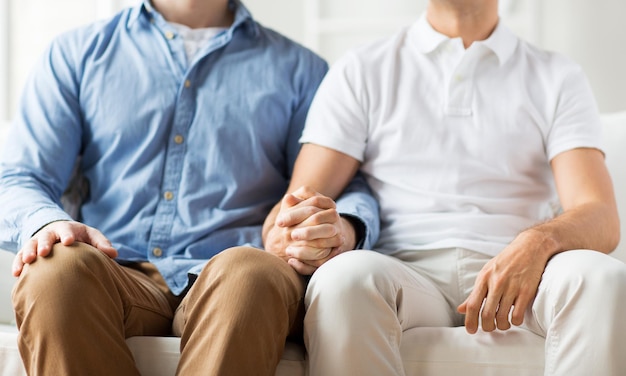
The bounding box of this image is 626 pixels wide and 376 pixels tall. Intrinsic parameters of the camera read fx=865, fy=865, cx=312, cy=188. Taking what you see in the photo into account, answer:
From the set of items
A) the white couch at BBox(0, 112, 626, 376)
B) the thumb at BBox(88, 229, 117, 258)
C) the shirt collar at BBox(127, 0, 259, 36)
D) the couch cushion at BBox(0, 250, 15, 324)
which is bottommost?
the couch cushion at BBox(0, 250, 15, 324)

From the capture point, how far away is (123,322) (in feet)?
4.70

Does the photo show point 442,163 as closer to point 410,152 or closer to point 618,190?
point 410,152

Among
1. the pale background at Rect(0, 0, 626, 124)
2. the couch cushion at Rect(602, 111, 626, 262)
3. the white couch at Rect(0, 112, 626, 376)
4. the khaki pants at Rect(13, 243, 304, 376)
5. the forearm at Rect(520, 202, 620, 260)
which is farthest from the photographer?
the pale background at Rect(0, 0, 626, 124)

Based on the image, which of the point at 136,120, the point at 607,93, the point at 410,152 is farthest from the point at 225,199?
the point at 607,93

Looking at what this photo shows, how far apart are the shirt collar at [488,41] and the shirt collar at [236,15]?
374 mm

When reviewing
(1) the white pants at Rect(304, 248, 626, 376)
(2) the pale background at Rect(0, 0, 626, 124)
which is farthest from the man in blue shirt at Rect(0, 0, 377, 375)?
(2) the pale background at Rect(0, 0, 626, 124)

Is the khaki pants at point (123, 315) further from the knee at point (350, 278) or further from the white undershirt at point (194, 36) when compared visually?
the white undershirt at point (194, 36)

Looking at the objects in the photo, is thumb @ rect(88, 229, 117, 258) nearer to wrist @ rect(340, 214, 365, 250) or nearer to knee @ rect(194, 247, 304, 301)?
knee @ rect(194, 247, 304, 301)

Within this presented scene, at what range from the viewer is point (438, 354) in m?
1.41

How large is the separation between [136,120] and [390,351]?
81 centimetres

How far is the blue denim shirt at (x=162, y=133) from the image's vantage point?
1.80 meters

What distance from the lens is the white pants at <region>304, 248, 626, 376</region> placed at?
51.3 inches

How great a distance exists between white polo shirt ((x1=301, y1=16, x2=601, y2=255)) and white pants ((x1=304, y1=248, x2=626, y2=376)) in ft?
1.04

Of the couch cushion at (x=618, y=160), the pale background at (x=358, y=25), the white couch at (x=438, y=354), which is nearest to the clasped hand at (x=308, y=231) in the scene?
the white couch at (x=438, y=354)
